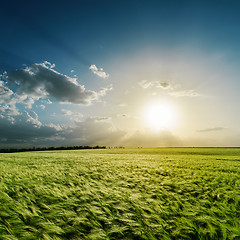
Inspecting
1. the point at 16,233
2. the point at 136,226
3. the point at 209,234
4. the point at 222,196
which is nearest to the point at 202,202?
the point at 222,196

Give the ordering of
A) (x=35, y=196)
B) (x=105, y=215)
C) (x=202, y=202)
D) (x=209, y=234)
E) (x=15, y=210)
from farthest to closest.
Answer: (x=35, y=196) → (x=202, y=202) → (x=15, y=210) → (x=105, y=215) → (x=209, y=234)

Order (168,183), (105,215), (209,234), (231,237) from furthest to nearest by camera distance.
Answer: (168,183), (105,215), (209,234), (231,237)

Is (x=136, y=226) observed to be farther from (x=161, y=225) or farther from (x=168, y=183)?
(x=168, y=183)

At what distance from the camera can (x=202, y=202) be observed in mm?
3418

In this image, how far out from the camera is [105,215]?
8.63ft

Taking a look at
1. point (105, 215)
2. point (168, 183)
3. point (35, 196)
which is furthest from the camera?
point (168, 183)

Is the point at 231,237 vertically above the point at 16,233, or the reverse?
the point at 231,237

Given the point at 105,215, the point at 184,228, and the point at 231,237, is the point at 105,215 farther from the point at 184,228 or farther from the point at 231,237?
the point at 231,237

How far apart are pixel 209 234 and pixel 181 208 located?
106 cm

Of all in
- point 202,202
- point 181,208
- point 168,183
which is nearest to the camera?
point 181,208

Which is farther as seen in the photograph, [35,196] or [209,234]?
[35,196]

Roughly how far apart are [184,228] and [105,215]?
4.34 feet

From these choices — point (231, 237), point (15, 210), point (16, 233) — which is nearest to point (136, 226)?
point (231, 237)

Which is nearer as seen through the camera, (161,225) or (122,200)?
(161,225)
